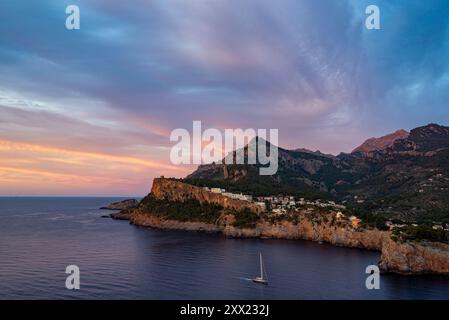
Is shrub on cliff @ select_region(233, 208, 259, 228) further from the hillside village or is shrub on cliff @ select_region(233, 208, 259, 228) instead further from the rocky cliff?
the hillside village

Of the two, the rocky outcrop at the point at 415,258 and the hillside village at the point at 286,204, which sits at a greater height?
the hillside village at the point at 286,204

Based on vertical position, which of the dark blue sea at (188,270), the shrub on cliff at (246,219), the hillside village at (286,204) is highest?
the hillside village at (286,204)

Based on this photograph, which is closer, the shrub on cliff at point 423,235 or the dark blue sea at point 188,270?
the dark blue sea at point 188,270

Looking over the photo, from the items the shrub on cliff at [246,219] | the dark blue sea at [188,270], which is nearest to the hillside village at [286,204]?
the shrub on cliff at [246,219]

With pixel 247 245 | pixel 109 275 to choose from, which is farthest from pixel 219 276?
pixel 247 245

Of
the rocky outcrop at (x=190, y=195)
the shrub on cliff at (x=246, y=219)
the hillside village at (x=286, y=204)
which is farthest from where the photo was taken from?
the rocky outcrop at (x=190, y=195)

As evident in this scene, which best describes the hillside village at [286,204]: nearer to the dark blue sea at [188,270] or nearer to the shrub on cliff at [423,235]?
the dark blue sea at [188,270]

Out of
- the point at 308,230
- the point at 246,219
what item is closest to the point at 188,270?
the point at 308,230
